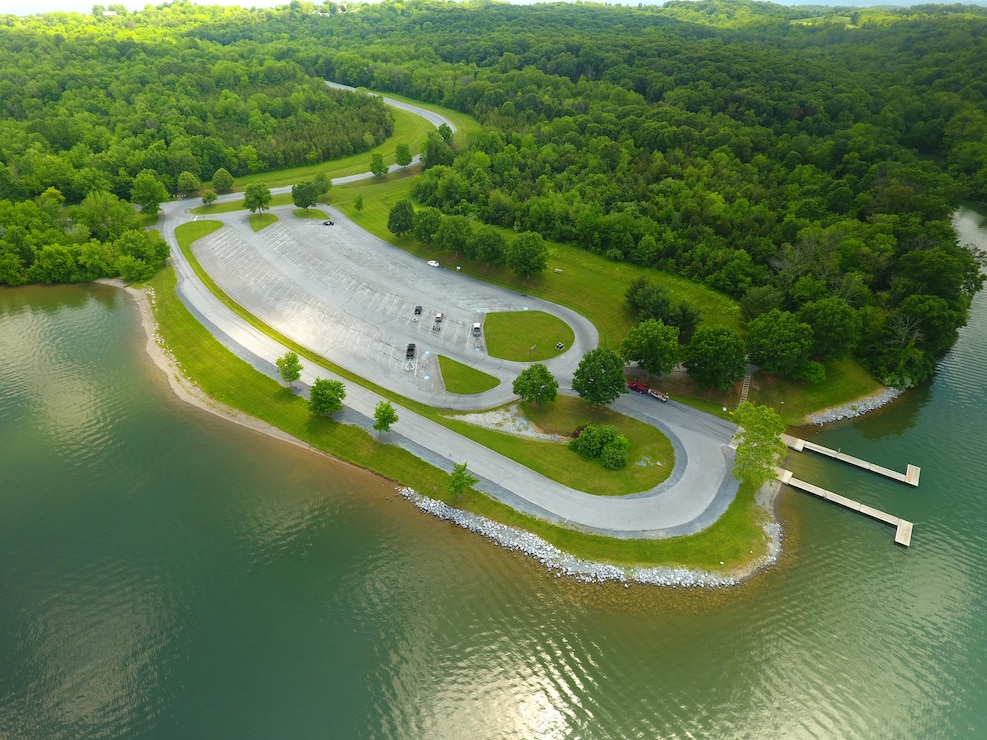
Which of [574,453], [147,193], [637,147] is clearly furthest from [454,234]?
[147,193]

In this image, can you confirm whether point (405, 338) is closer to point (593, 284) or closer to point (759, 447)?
point (593, 284)

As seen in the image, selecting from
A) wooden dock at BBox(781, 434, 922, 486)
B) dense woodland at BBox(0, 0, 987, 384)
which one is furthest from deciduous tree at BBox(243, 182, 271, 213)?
wooden dock at BBox(781, 434, 922, 486)

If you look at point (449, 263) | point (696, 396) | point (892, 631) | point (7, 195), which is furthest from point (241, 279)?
point (892, 631)

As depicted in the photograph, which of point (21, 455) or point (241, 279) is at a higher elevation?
point (241, 279)

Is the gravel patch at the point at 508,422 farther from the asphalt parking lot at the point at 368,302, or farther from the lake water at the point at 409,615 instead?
the lake water at the point at 409,615

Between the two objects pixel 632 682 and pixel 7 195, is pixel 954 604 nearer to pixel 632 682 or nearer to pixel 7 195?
pixel 632 682

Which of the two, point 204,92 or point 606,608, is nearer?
point 606,608
